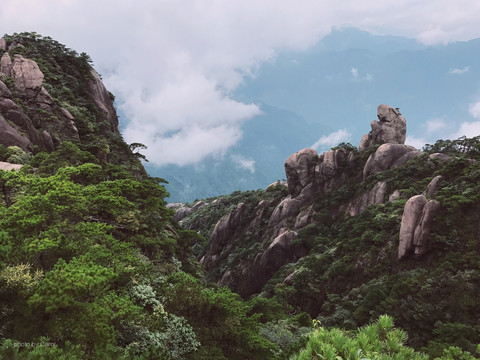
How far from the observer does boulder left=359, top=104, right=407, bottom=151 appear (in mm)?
53344

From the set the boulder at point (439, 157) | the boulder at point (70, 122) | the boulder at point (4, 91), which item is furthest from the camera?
the boulder at point (439, 157)

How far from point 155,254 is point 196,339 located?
11.5 m

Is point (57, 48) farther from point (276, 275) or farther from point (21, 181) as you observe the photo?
point (276, 275)

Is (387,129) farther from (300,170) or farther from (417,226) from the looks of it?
(417,226)

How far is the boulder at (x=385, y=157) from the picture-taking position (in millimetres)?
47656

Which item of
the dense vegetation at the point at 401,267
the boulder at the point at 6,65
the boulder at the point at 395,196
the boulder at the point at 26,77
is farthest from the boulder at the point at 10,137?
the boulder at the point at 395,196

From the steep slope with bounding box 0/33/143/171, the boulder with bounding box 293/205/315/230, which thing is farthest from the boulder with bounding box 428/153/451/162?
the steep slope with bounding box 0/33/143/171

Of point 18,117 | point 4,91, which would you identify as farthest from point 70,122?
point 4,91

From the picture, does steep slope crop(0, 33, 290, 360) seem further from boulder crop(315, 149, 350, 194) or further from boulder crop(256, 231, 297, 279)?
boulder crop(315, 149, 350, 194)

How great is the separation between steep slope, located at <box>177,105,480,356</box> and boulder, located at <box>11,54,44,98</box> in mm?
38581

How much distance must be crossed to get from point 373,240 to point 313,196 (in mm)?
21301

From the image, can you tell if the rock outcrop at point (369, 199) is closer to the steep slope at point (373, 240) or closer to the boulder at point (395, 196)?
the steep slope at point (373, 240)

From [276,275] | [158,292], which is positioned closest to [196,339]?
[158,292]

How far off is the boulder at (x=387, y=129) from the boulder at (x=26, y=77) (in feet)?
173
